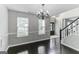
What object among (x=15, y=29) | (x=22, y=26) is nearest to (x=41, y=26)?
(x=22, y=26)

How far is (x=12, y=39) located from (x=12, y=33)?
0.39 m

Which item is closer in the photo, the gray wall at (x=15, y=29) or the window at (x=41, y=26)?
the gray wall at (x=15, y=29)

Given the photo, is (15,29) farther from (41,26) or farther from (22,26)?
(41,26)

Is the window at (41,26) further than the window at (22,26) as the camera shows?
Yes

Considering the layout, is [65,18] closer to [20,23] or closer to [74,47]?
[74,47]

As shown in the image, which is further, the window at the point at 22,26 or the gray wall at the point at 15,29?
the window at the point at 22,26

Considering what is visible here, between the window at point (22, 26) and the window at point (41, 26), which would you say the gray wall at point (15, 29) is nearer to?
the window at point (22, 26)

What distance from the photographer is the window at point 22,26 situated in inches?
198

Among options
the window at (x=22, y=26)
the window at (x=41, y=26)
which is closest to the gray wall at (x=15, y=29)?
the window at (x=22, y=26)

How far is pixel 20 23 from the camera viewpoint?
5160mm

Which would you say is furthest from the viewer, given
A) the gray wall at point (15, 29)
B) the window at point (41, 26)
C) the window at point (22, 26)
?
the window at point (41, 26)

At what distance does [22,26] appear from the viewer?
5270 millimetres

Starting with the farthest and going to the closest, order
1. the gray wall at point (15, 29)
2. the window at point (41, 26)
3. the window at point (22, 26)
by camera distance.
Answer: the window at point (41, 26) < the window at point (22, 26) < the gray wall at point (15, 29)
